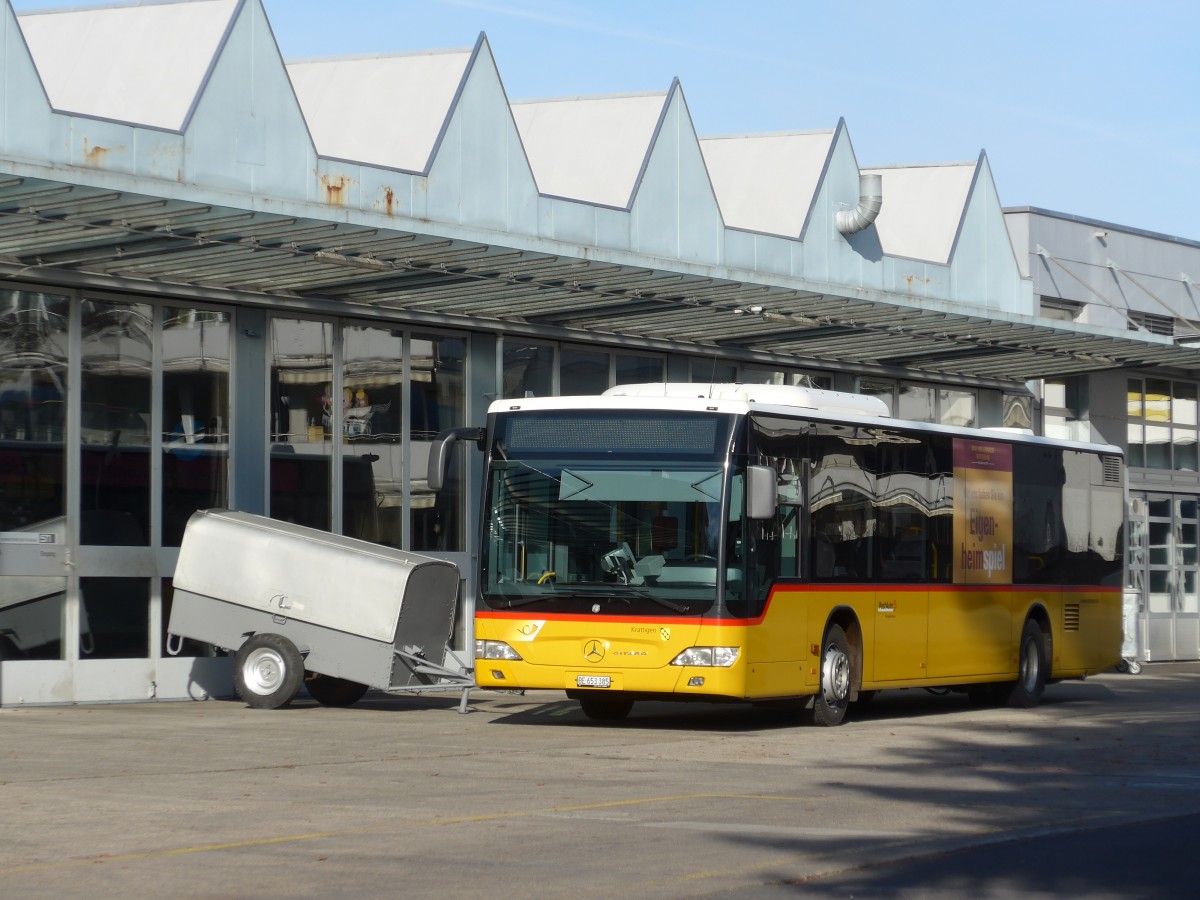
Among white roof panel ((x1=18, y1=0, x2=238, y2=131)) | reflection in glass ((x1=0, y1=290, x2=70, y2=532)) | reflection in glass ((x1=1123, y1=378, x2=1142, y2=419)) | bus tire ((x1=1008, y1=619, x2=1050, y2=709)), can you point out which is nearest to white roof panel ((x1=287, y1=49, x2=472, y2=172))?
white roof panel ((x1=18, y1=0, x2=238, y2=131))

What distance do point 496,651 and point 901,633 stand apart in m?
4.54

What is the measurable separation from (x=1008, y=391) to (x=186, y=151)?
19458 mm

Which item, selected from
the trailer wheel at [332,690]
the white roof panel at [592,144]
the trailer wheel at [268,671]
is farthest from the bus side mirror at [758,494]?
the white roof panel at [592,144]

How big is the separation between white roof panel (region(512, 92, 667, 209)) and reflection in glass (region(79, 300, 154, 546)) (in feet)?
20.8

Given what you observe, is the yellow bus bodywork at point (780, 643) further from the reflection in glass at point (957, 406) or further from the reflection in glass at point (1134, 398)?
the reflection in glass at point (1134, 398)

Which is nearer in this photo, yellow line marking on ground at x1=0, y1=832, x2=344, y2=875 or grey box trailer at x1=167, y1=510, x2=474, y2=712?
yellow line marking on ground at x1=0, y1=832, x2=344, y2=875

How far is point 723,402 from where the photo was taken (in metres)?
17.0

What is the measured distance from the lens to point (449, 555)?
2483cm

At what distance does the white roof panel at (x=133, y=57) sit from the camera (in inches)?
784

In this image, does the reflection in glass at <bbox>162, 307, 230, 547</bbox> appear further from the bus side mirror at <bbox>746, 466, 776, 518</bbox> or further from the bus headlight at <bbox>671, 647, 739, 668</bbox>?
the bus side mirror at <bbox>746, 466, 776, 518</bbox>

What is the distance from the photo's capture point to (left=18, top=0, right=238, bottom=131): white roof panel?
19906 millimetres

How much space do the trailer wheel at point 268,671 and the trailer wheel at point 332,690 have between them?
0.81 meters

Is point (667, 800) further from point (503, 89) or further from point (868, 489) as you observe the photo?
point (503, 89)

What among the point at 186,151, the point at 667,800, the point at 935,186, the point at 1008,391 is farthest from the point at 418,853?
the point at 1008,391
